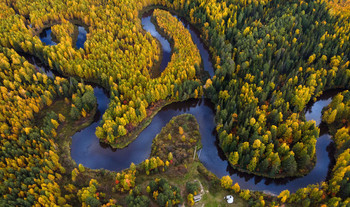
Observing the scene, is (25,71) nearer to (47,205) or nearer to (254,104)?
(47,205)

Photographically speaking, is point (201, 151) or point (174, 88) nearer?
point (201, 151)

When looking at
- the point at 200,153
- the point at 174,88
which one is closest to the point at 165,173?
the point at 200,153

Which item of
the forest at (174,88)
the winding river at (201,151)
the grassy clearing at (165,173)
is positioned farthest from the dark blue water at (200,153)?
the grassy clearing at (165,173)

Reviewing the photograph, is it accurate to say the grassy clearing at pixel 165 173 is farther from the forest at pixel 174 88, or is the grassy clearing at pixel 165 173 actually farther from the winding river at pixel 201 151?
the winding river at pixel 201 151

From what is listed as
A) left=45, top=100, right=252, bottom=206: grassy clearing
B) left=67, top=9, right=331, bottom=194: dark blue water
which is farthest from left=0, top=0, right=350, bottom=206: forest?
left=67, top=9, right=331, bottom=194: dark blue water

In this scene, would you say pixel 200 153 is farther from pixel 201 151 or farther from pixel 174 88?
pixel 174 88
